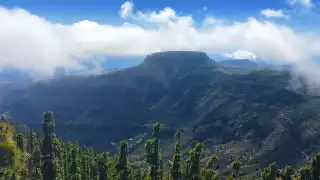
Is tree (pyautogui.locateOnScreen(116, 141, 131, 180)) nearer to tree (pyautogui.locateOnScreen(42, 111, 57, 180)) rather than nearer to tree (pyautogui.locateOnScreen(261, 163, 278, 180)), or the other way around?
tree (pyautogui.locateOnScreen(42, 111, 57, 180))

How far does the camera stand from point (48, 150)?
4154 inches

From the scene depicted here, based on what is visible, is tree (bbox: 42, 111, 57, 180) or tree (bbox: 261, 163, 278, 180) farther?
tree (bbox: 261, 163, 278, 180)

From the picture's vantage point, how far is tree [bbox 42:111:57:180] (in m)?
105

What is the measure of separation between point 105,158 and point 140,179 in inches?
884

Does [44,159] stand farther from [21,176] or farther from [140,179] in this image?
[140,179]

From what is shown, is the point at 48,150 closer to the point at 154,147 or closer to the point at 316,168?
the point at 154,147

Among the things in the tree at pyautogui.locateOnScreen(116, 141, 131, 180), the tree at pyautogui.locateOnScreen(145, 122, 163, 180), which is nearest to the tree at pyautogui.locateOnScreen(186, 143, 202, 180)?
the tree at pyautogui.locateOnScreen(145, 122, 163, 180)

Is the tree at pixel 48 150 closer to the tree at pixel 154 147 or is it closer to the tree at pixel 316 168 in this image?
the tree at pixel 154 147

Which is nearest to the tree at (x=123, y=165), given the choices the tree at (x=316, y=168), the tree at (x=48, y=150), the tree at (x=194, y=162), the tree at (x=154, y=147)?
the tree at (x=154, y=147)

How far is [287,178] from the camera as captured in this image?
12688 cm

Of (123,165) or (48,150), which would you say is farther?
(123,165)

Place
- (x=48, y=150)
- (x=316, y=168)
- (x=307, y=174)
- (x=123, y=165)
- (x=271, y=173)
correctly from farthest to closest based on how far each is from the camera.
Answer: (x=123, y=165)
(x=307, y=174)
(x=271, y=173)
(x=316, y=168)
(x=48, y=150)

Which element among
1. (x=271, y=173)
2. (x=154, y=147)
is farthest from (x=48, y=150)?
(x=271, y=173)

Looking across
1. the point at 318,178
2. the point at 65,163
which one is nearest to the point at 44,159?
the point at 318,178
